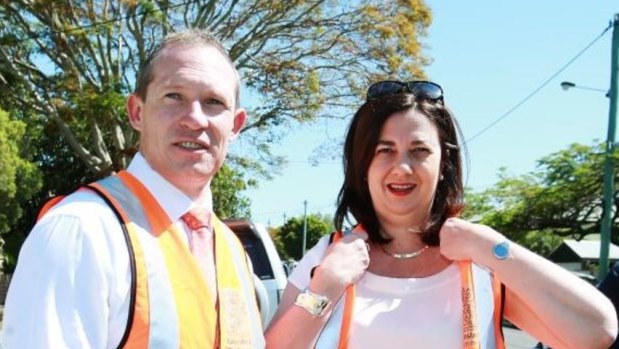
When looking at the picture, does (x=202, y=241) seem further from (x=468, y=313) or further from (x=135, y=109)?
(x=468, y=313)

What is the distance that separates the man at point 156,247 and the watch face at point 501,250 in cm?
75

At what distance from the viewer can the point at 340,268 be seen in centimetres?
262

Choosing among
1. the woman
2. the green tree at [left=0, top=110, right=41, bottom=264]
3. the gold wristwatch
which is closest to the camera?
the woman

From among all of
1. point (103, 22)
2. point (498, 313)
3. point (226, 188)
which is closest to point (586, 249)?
point (226, 188)

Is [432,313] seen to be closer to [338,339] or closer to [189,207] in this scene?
[338,339]

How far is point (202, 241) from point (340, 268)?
0.47m

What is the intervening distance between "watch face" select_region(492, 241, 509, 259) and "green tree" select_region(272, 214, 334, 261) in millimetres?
62755

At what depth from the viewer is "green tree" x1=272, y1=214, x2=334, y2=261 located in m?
66.6

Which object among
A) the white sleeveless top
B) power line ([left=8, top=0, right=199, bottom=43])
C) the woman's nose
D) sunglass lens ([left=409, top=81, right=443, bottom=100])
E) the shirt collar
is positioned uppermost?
power line ([left=8, top=0, right=199, bottom=43])

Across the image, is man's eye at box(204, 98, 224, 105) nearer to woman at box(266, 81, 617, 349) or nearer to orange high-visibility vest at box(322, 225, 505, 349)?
woman at box(266, 81, 617, 349)

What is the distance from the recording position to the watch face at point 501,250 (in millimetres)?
2498

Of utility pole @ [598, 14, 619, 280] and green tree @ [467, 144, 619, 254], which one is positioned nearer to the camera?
utility pole @ [598, 14, 619, 280]

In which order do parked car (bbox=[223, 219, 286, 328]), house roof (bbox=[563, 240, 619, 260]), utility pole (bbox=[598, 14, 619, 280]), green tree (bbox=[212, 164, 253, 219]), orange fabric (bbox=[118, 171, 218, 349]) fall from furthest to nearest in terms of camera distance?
house roof (bbox=[563, 240, 619, 260]) → green tree (bbox=[212, 164, 253, 219]) → utility pole (bbox=[598, 14, 619, 280]) → parked car (bbox=[223, 219, 286, 328]) → orange fabric (bbox=[118, 171, 218, 349])

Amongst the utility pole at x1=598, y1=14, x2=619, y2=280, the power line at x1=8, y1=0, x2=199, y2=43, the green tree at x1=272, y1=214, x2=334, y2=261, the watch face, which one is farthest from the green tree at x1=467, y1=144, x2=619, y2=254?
the green tree at x1=272, y1=214, x2=334, y2=261
